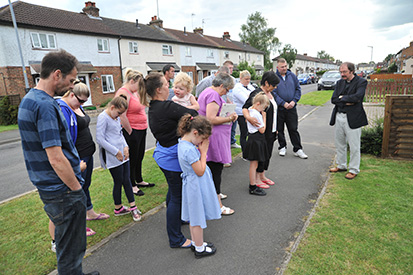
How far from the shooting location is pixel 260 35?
58.2m

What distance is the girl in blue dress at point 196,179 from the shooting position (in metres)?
2.68

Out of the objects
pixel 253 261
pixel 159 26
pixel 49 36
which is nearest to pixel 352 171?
pixel 253 261

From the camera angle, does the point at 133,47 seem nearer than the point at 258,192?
No

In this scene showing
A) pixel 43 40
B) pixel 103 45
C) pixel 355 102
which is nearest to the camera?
pixel 355 102

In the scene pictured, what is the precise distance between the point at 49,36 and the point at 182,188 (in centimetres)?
2197

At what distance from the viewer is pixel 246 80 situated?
5926mm

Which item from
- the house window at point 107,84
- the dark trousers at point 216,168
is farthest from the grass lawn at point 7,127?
the dark trousers at point 216,168

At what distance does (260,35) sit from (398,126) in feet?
190

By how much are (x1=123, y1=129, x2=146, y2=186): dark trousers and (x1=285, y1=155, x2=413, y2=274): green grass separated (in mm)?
3089

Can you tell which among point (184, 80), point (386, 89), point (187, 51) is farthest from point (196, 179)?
point (187, 51)

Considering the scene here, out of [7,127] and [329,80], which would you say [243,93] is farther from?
[329,80]

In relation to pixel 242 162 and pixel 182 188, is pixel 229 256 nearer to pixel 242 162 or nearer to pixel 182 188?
pixel 182 188

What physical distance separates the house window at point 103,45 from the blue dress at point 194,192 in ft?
77.9

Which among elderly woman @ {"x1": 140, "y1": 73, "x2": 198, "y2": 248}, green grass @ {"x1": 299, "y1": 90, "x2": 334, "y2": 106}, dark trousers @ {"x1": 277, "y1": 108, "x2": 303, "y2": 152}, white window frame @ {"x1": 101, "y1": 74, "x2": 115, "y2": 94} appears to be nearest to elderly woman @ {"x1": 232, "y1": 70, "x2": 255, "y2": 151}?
dark trousers @ {"x1": 277, "y1": 108, "x2": 303, "y2": 152}
